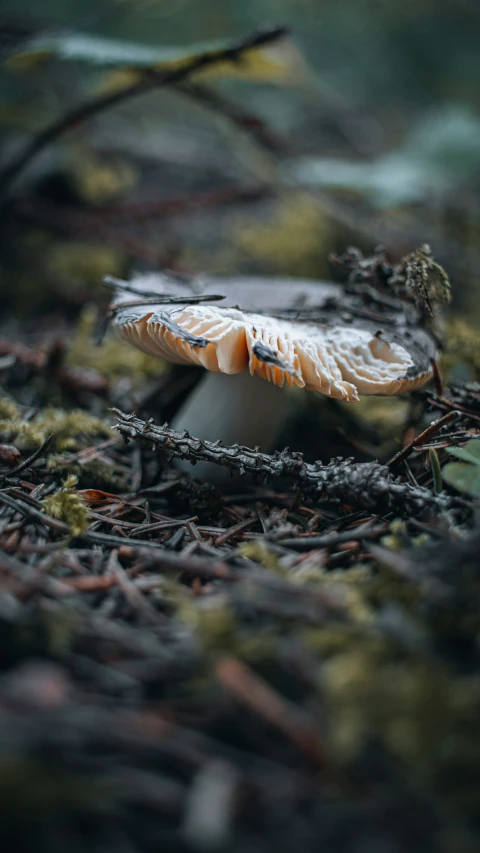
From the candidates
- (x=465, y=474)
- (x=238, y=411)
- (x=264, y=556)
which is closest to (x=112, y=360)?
(x=238, y=411)

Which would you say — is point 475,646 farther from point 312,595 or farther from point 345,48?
point 345,48

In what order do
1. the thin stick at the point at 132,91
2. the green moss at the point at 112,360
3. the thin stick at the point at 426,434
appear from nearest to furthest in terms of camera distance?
the thin stick at the point at 426,434 < the thin stick at the point at 132,91 < the green moss at the point at 112,360

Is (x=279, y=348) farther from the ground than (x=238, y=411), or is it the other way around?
(x=279, y=348)

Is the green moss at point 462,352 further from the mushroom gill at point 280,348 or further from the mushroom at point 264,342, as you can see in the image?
the mushroom gill at point 280,348

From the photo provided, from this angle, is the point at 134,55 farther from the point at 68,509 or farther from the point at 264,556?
the point at 264,556

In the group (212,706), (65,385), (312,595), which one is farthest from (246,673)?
(65,385)

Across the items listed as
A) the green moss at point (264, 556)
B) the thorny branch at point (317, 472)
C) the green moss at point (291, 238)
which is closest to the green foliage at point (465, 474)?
the thorny branch at point (317, 472)

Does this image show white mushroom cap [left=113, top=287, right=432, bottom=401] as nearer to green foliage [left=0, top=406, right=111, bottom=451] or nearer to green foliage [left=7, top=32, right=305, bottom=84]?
green foliage [left=0, top=406, right=111, bottom=451]
